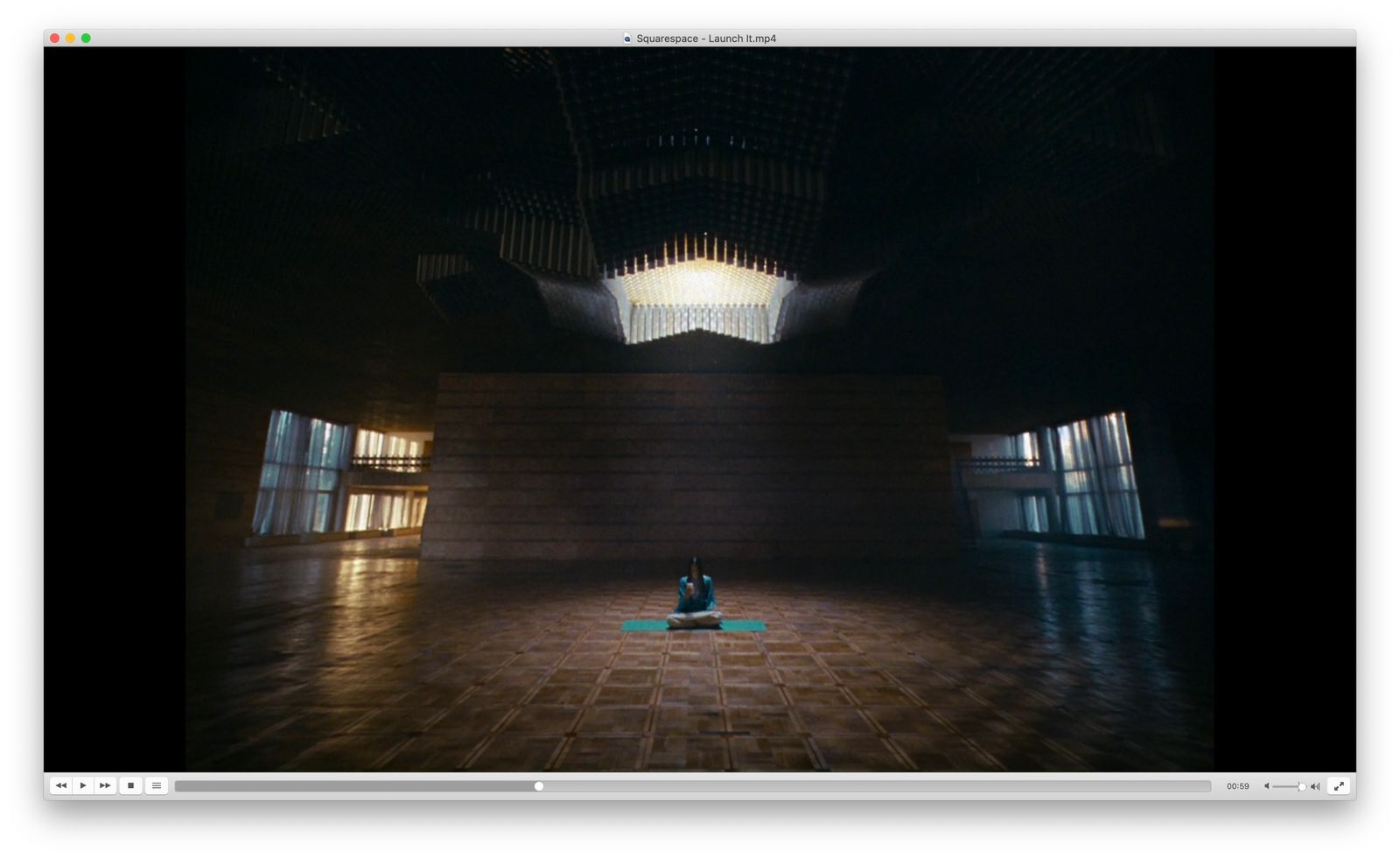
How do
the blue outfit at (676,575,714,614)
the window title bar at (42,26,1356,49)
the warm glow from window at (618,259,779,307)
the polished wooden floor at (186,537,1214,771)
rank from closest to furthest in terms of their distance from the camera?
the window title bar at (42,26,1356,49)
the polished wooden floor at (186,537,1214,771)
the blue outfit at (676,575,714,614)
the warm glow from window at (618,259,779,307)

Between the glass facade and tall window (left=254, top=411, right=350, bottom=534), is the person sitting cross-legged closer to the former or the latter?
the glass facade

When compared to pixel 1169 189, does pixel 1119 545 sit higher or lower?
lower

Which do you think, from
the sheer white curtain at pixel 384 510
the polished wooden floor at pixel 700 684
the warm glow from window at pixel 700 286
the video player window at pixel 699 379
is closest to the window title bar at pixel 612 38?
the video player window at pixel 699 379

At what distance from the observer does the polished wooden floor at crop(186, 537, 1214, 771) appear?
10.5ft

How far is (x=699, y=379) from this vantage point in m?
16.4

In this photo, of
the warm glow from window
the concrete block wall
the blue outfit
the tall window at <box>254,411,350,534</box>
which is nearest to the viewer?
the blue outfit

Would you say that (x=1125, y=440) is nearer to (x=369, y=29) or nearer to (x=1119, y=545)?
(x=1119, y=545)

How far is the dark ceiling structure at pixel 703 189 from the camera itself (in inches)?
184

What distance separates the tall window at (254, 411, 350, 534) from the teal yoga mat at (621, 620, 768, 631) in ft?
70.6

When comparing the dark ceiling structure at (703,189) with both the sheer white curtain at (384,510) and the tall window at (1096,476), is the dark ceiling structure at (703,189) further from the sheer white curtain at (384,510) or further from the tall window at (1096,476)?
the sheer white curtain at (384,510)

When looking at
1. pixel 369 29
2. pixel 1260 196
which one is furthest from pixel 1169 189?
pixel 369 29

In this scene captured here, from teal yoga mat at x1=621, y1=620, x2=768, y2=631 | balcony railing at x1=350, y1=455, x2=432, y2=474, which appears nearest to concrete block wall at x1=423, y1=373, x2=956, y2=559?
teal yoga mat at x1=621, y1=620, x2=768, y2=631

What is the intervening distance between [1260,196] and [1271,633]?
1699mm

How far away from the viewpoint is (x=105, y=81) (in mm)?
2680
